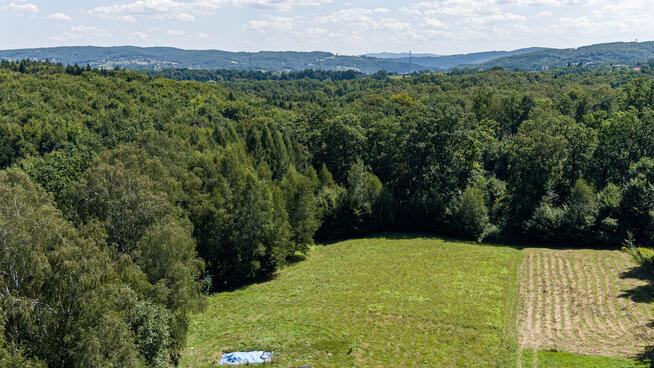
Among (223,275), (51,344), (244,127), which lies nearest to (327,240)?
(223,275)

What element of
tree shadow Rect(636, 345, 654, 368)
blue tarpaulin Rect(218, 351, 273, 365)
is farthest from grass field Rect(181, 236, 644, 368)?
tree shadow Rect(636, 345, 654, 368)

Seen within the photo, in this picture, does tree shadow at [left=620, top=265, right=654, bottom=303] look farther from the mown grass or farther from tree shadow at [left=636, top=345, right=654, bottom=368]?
the mown grass

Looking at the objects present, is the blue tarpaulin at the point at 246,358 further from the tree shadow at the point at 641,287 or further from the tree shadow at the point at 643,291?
the tree shadow at the point at 641,287

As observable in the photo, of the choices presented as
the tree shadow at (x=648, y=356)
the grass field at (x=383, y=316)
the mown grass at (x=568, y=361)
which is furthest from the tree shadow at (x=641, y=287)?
the mown grass at (x=568, y=361)

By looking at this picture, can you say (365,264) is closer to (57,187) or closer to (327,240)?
(327,240)

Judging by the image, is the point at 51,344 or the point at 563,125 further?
the point at 563,125

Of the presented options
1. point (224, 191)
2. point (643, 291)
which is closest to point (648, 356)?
point (643, 291)
